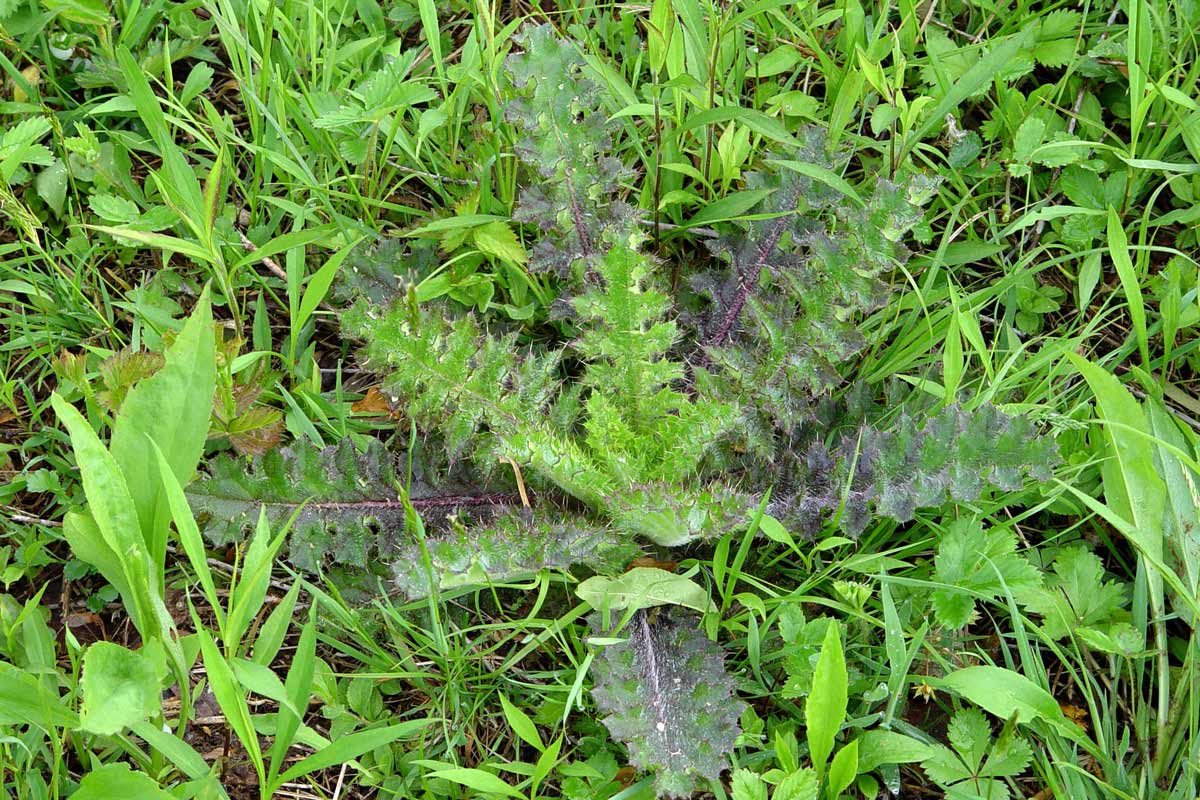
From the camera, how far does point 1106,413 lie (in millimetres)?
2383

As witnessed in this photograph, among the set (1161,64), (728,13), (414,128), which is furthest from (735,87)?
(1161,64)

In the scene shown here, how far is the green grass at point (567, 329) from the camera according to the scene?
2244 mm

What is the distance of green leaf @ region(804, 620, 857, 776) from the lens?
6.59 ft

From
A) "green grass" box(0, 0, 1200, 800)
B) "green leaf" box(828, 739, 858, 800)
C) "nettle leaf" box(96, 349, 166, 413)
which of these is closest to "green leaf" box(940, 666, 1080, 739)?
"green grass" box(0, 0, 1200, 800)

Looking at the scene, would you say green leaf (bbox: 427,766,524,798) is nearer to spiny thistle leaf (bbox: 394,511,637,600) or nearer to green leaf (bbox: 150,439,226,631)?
spiny thistle leaf (bbox: 394,511,637,600)

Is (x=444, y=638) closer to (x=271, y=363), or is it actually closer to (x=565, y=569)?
(x=565, y=569)

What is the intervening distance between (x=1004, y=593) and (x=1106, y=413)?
0.51 metres

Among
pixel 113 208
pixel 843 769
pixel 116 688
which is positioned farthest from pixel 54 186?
pixel 843 769

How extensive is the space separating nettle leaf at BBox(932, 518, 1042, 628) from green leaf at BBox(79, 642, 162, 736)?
1527mm

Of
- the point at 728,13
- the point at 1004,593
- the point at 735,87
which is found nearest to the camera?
the point at 1004,593

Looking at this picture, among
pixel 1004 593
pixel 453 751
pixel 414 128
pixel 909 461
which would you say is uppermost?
pixel 414 128

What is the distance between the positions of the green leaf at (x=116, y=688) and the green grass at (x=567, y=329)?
16mm

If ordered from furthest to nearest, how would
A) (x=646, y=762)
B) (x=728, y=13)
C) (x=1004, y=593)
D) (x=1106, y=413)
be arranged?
(x=728, y=13) → (x=1106, y=413) → (x=1004, y=593) → (x=646, y=762)

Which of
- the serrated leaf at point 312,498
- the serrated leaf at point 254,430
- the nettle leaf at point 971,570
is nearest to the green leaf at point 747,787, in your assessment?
the nettle leaf at point 971,570
